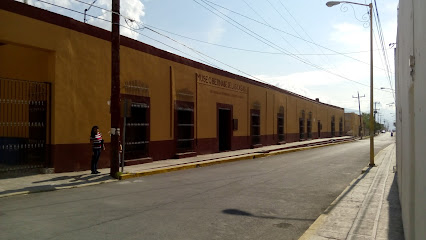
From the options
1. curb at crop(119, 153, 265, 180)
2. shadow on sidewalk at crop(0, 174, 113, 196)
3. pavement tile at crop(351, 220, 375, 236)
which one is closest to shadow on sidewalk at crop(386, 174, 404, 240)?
pavement tile at crop(351, 220, 375, 236)

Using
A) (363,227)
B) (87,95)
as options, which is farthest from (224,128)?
(363,227)

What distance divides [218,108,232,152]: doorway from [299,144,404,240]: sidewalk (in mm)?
14457

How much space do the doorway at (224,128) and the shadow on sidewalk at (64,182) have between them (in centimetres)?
1330

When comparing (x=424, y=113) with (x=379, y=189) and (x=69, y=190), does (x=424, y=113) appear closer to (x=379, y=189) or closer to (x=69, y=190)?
(x=379, y=189)

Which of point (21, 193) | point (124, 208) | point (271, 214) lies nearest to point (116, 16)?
point (21, 193)

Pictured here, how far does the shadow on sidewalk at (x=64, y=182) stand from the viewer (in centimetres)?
905

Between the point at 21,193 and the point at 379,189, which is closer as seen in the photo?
the point at 21,193

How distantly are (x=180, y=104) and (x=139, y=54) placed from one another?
4.05 m

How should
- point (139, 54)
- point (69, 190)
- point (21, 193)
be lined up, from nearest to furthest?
point (21, 193)
point (69, 190)
point (139, 54)

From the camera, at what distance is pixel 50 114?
11758mm

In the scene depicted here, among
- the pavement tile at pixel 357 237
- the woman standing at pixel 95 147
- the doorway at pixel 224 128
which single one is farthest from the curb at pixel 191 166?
the pavement tile at pixel 357 237

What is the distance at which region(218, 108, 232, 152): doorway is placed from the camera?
24391mm

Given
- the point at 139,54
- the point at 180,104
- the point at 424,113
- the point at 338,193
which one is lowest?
the point at 338,193

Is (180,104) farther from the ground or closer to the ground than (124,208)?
farther from the ground
